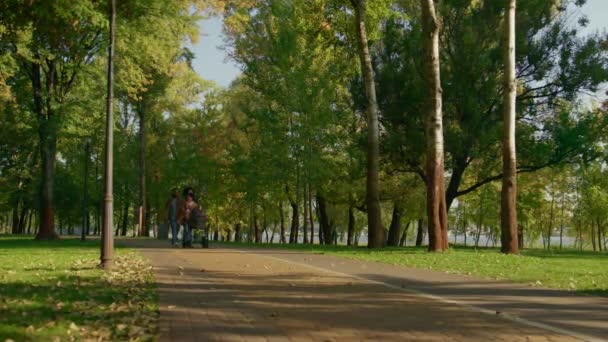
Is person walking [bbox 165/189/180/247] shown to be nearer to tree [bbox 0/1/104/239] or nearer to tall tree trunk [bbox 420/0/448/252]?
tree [bbox 0/1/104/239]

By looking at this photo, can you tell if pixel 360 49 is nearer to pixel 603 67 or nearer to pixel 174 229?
pixel 174 229

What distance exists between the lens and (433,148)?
1970 centimetres

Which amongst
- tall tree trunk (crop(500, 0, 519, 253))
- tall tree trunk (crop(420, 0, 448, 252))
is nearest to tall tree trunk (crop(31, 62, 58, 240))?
tall tree trunk (crop(420, 0, 448, 252))

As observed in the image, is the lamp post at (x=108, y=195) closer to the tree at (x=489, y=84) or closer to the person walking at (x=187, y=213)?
the person walking at (x=187, y=213)

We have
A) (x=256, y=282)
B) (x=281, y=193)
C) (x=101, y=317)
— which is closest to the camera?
(x=101, y=317)

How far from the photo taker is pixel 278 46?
112 feet

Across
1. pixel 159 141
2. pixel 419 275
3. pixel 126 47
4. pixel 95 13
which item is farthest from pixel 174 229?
pixel 159 141

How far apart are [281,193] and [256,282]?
103ft

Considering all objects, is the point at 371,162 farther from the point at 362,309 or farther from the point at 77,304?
the point at 77,304

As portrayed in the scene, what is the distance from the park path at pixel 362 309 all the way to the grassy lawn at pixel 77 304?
0.93ft

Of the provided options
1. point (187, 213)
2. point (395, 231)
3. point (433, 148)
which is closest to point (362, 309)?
point (433, 148)

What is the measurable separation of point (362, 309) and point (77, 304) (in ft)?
11.1

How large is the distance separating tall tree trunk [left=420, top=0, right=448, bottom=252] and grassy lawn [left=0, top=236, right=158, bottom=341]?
30.3ft

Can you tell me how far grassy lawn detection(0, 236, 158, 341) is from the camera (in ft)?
20.4
